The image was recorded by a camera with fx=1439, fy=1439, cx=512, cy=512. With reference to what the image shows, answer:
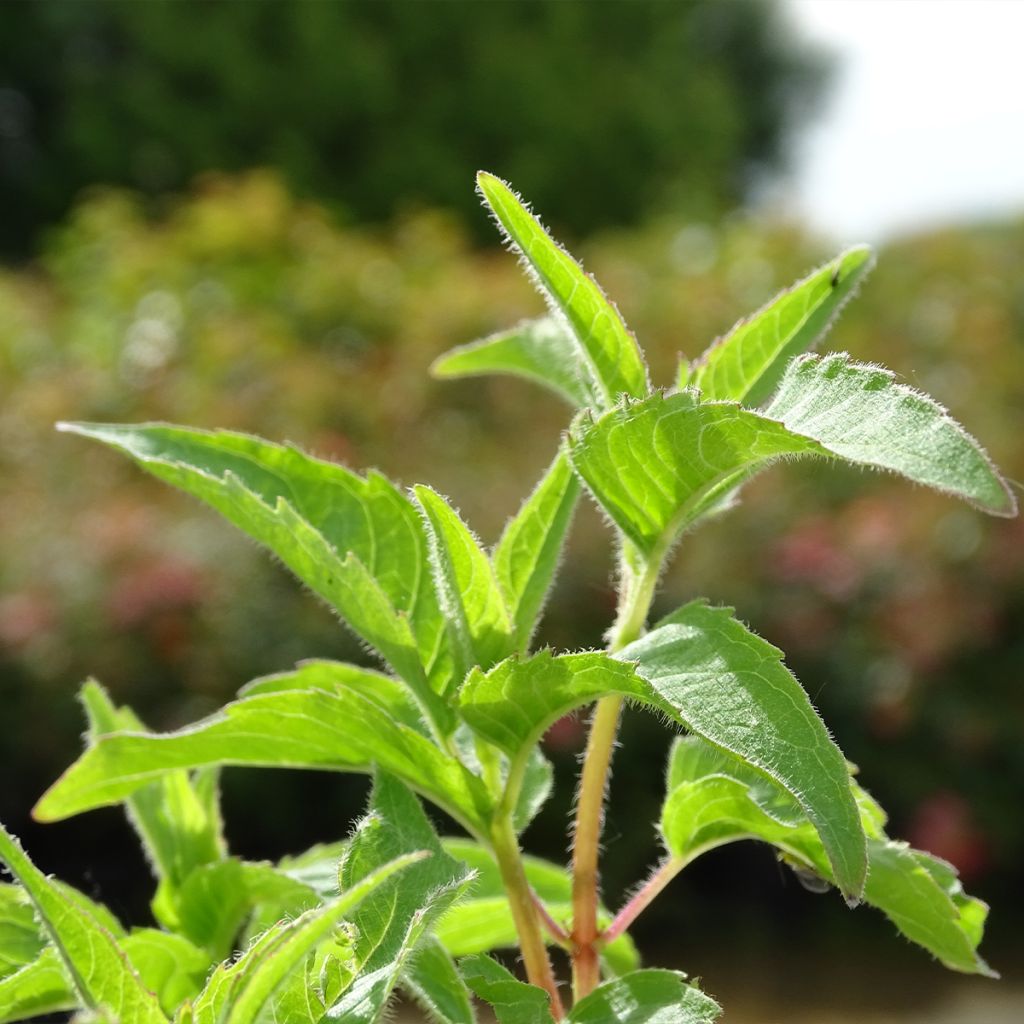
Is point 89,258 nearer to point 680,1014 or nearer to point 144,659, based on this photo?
point 144,659

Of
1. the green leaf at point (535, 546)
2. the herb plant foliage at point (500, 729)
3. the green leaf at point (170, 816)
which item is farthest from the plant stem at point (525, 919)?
the green leaf at point (170, 816)

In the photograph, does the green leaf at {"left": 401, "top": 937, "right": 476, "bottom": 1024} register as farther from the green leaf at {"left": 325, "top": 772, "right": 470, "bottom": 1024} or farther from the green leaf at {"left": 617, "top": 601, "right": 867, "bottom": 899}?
the green leaf at {"left": 617, "top": 601, "right": 867, "bottom": 899}

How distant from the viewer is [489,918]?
2.34 ft

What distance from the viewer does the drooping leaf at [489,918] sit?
27.8 inches

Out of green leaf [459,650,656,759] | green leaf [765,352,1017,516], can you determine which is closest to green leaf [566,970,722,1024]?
green leaf [459,650,656,759]

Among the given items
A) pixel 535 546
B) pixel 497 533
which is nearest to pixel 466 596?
pixel 535 546

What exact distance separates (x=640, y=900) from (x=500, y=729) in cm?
12

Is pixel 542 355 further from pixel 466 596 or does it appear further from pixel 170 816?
pixel 170 816

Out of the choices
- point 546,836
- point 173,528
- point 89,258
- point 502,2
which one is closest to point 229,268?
point 89,258

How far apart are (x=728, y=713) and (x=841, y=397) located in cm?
11

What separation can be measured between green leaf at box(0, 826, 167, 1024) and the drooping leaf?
0.20 meters

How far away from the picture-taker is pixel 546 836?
16.9 ft

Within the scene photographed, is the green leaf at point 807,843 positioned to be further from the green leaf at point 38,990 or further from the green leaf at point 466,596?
the green leaf at point 38,990

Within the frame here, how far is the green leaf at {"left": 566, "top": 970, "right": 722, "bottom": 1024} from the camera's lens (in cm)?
52
